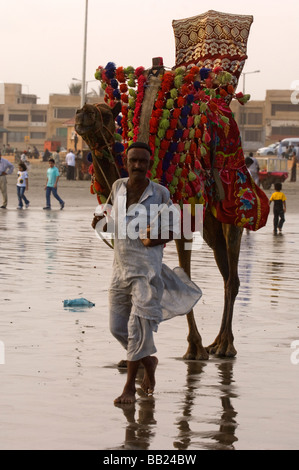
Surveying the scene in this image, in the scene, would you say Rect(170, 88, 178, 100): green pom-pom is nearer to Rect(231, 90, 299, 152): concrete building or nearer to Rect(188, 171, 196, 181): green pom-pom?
Rect(188, 171, 196, 181): green pom-pom

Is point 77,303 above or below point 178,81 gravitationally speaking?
below

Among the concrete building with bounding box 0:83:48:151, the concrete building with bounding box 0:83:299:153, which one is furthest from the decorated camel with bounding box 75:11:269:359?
the concrete building with bounding box 0:83:48:151

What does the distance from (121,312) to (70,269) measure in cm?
774

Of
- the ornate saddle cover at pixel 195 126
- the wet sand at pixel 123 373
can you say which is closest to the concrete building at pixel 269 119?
the wet sand at pixel 123 373

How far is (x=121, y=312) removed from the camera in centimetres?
759

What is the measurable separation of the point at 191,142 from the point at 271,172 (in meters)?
40.3

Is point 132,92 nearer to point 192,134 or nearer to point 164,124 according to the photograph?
point 164,124

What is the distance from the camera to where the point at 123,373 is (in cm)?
818

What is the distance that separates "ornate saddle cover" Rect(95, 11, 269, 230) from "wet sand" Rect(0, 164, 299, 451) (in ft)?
4.07

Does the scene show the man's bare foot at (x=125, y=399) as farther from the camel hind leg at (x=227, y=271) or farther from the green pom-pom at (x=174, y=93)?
the green pom-pom at (x=174, y=93)

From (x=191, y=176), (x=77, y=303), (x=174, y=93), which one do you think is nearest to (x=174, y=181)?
(x=191, y=176)

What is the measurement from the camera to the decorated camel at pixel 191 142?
28.4 feet

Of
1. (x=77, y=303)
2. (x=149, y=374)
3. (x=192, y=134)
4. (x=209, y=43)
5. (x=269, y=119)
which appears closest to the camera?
(x=149, y=374)
